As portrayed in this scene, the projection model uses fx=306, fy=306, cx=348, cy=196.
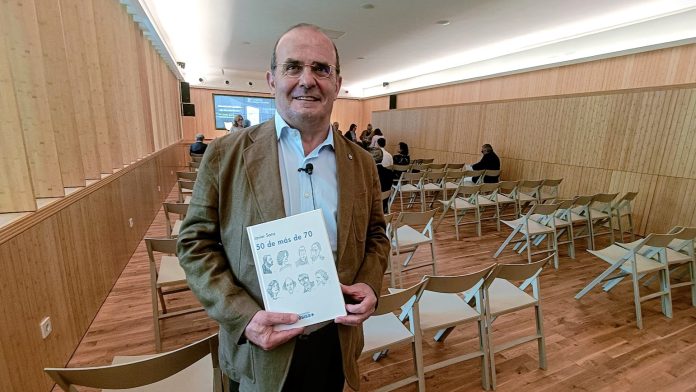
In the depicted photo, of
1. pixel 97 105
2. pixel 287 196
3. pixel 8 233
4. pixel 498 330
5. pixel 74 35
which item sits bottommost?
pixel 498 330

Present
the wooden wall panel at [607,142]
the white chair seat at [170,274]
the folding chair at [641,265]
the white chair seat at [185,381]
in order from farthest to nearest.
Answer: the wooden wall panel at [607,142]
the folding chair at [641,265]
the white chair seat at [170,274]
the white chair seat at [185,381]

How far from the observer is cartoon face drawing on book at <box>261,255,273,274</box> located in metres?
0.83

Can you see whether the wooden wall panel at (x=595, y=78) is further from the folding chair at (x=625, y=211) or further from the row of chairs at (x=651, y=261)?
the row of chairs at (x=651, y=261)

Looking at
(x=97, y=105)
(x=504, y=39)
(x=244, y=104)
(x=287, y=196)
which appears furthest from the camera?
(x=244, y=104)

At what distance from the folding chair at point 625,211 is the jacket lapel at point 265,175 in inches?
223

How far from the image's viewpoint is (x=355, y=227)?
1021 mm

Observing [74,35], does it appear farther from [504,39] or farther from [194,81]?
[194,81]

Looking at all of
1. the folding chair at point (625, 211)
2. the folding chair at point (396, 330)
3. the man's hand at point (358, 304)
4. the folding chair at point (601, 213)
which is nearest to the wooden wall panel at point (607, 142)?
the folding chair at point (625, 211)

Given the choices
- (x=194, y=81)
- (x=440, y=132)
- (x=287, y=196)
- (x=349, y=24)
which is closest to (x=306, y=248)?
(x=287, y=196)

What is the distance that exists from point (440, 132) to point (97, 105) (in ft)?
29.4

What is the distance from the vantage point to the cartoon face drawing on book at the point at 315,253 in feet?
2.80

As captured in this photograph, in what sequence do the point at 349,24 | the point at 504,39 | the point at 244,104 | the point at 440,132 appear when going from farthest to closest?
the point at 244,104 → the point at 440,132 → the point at 504,39 → the point at 349,24

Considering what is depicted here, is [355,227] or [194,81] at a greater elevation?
[194,81]

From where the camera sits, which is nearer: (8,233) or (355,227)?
(355,227)
